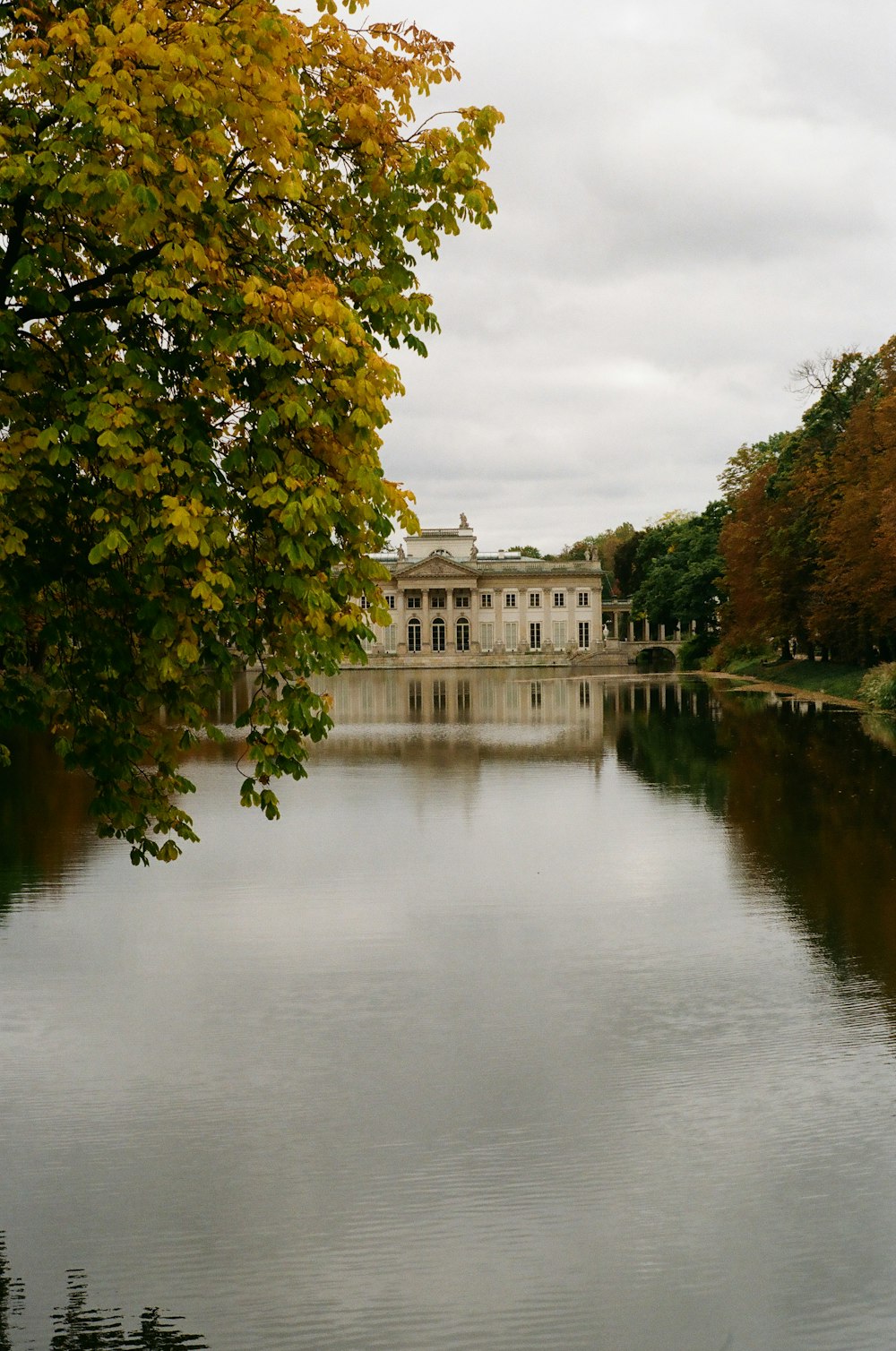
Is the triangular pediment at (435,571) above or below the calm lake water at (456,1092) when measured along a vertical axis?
above

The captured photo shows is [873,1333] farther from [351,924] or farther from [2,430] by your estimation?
[351,924]

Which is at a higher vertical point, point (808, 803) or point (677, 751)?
point (677, 751)

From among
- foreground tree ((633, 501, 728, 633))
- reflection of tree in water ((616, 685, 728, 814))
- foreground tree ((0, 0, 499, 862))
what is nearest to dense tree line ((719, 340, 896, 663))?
reflection of tree in water ((616, 685, 728, 814))

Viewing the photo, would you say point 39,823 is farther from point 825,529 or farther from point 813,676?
point 813,676

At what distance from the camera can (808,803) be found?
2400cm

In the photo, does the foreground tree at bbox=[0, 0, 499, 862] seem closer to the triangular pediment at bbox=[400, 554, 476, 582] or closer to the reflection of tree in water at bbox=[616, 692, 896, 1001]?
the reflection of tree in water at bbox=[616, 692, 896, 1001]

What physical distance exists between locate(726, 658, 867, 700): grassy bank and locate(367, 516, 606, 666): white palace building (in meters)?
58.1

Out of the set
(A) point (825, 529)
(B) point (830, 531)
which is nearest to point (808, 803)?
(B) point (830, 531)

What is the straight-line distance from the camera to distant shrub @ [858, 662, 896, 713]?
4697 centimetres

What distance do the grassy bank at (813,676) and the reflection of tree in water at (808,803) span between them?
12205 millimetres

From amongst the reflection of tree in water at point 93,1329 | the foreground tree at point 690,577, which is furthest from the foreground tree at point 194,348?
the foreground tree at point 690,577

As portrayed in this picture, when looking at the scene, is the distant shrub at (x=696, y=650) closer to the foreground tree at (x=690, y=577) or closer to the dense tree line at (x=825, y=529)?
the foreground tree at (x=690, y=577)

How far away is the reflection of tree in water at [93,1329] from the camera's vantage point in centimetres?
645

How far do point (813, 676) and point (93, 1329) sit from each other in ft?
211
